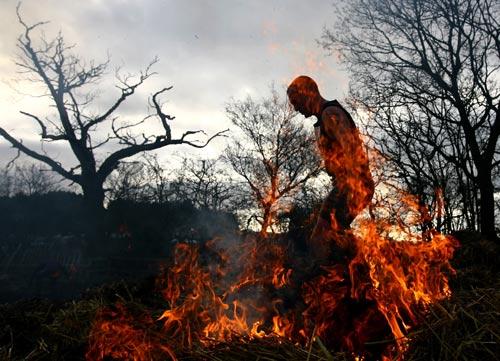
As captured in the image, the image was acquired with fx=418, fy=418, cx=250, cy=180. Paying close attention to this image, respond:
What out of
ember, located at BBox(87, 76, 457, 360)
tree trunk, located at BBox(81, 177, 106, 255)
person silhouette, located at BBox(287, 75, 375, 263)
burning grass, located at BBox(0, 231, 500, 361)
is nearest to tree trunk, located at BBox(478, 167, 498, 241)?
ember, located at BBox(87, 76, 457, 360)

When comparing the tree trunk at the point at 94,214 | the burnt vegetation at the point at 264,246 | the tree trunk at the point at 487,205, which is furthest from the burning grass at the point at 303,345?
the tree trunk at the point at 94,214

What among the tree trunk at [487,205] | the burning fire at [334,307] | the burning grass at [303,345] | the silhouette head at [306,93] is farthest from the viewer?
the tree trunk at [487,205]

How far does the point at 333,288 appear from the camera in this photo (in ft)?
11.5

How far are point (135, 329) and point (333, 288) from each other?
1717 millimetres

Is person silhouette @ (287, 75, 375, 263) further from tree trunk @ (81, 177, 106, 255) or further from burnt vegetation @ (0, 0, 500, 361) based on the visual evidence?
tree trunk @ (81, 177, 106, 255)

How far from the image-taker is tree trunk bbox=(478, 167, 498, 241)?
1414cm

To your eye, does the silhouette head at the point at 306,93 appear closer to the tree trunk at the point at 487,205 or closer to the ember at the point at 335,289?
the ember at the point at 335,289

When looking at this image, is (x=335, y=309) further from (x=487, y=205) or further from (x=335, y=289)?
(x=487, y=205)

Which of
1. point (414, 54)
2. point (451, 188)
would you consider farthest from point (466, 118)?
point (451, 188)

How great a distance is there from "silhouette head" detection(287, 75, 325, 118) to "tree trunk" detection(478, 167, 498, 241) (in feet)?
41.3

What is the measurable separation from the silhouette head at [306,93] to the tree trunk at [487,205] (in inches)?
496

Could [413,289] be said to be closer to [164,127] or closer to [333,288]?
[333,288]

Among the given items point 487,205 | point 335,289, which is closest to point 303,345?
point 335,289

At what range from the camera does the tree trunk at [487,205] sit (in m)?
14.1
